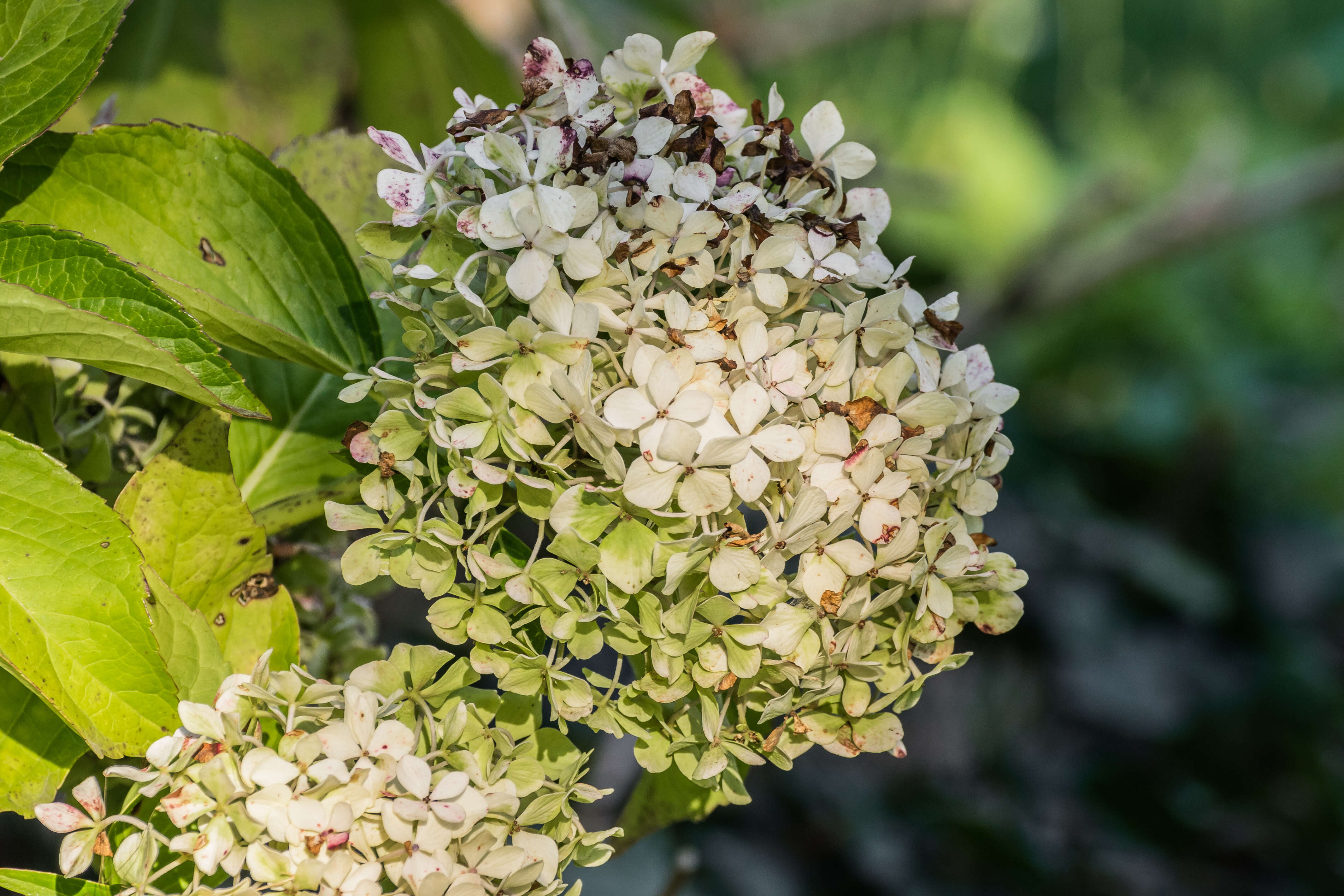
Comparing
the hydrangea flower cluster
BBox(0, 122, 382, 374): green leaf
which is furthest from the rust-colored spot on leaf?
the hydrangea flower cluster

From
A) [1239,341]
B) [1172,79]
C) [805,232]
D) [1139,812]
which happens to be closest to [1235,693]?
[1139,812]

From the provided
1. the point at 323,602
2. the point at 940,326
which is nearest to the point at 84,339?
the point at 323,602

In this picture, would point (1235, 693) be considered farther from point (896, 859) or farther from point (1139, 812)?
point (896, 859)

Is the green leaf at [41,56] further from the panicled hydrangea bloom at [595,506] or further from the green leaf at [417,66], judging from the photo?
the green leaf at [417,66]

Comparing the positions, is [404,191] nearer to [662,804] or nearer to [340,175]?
[340,175]

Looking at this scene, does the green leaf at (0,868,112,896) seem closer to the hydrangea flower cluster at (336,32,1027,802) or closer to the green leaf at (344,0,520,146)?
the hydrangea flower cluster at (336,32,1027,802)

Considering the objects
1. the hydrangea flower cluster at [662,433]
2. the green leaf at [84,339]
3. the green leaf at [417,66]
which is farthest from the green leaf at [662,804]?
the green leaf at [417,66]
